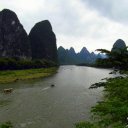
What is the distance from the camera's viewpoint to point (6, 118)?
101 feet

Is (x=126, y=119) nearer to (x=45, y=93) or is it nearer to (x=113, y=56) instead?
(x=113, y=56)

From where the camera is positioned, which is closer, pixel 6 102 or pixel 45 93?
pixel 6 102

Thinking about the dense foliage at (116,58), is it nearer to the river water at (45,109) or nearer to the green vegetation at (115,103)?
the green vegetation at (115,103)

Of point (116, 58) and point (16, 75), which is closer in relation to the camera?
point (116, 58)

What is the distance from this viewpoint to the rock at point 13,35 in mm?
169750

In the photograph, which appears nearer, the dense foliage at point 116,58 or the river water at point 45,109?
the dense foliage at point 116,58

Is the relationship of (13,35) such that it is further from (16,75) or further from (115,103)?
(115,103)

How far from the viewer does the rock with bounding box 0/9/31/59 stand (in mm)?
169750

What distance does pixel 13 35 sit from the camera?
173 metres

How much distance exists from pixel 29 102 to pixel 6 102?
3.23 m

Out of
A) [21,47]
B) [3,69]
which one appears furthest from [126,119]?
[21,47]

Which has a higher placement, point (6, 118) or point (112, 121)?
point (112, 121)

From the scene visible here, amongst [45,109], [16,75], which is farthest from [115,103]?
[16,75]

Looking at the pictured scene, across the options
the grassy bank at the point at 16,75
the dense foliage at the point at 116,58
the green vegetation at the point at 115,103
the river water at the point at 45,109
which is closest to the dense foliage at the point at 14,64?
the grassy bank at the point at 16,75
